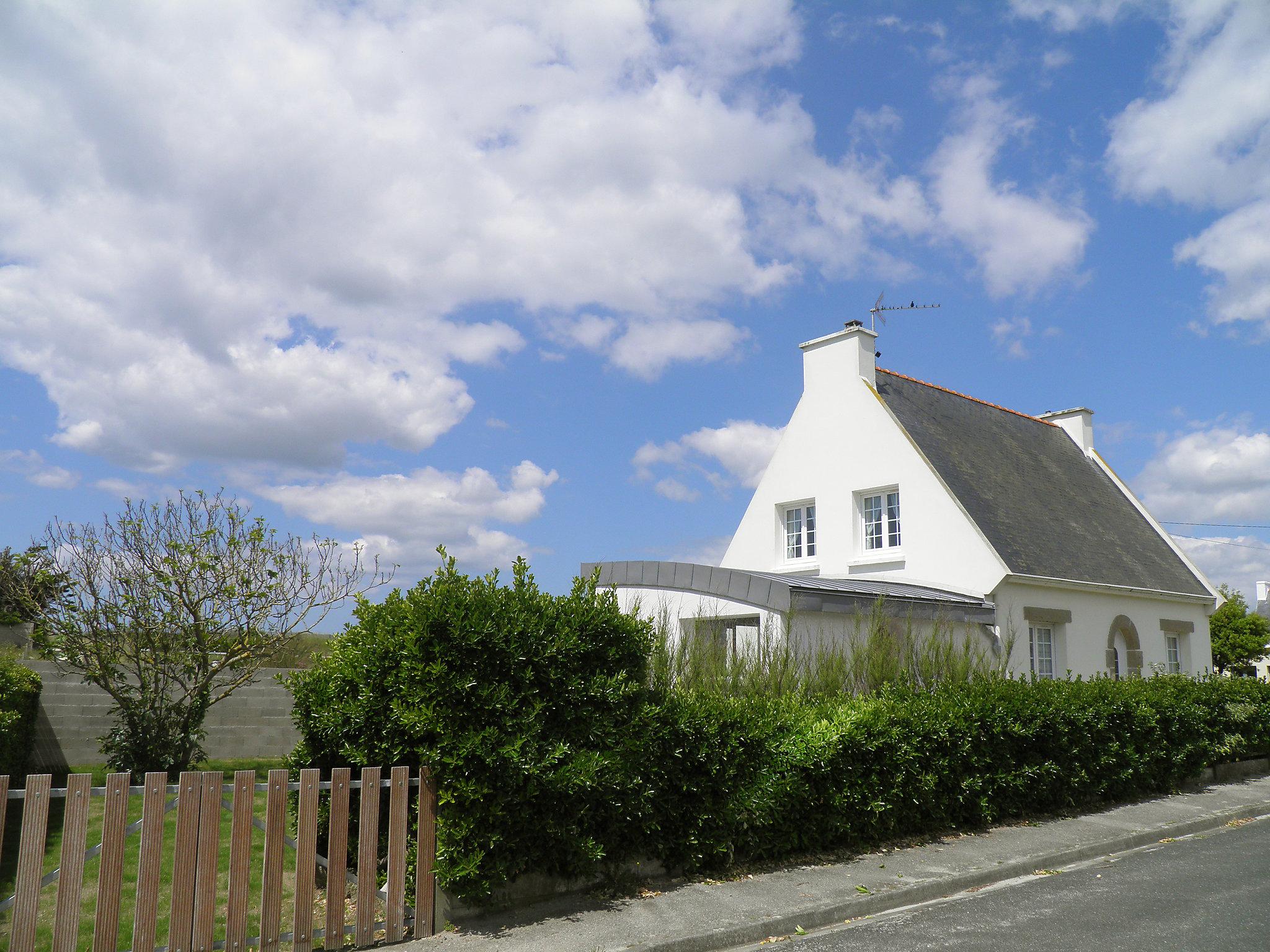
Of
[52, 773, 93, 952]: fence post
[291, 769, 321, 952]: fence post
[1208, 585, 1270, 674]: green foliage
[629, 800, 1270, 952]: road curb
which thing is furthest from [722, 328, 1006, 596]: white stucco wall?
[1208, 585, 1270, 674]: green foliage

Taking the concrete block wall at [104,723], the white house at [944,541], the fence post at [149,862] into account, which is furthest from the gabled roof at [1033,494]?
the fence post at [149,862]

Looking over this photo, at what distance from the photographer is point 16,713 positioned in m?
9.66

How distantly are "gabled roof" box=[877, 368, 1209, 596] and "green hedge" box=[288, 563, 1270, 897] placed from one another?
932 centimetres

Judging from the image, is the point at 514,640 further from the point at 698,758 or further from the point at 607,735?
the point at 698,758

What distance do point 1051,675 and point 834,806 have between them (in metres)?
11.9

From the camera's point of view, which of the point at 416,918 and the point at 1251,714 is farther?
the point at 1251,714

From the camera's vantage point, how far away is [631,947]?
5.90 meters

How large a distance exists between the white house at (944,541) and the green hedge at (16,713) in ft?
26.6

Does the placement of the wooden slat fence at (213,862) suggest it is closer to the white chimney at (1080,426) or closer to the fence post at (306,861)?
the fence post at (306,861)

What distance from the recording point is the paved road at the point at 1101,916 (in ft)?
20.3

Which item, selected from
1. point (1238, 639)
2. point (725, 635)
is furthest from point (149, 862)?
point (1238, 639)

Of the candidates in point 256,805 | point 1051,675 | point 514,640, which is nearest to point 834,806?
point 514,640

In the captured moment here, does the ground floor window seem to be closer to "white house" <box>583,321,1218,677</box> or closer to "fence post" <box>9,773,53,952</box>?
"white house" <box>583,321,1218,677</box>

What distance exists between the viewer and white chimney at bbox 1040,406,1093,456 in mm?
26469
